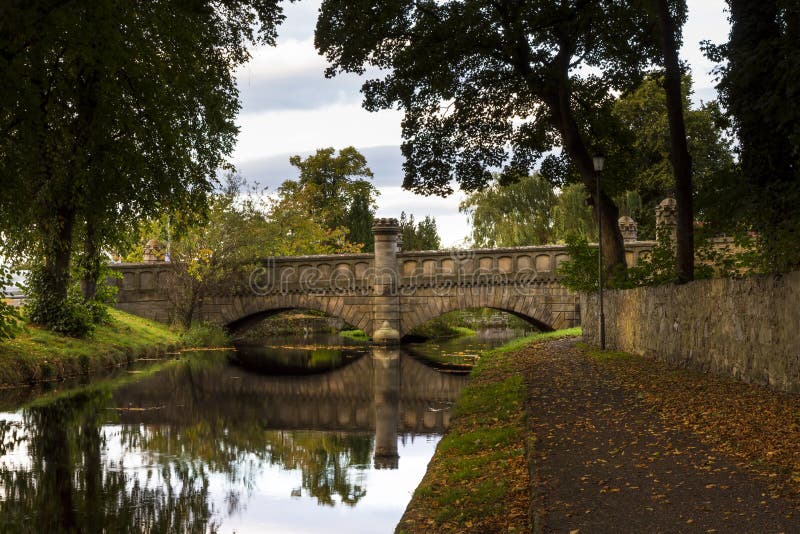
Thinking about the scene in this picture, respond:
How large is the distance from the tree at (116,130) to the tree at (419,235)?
95.8 feet

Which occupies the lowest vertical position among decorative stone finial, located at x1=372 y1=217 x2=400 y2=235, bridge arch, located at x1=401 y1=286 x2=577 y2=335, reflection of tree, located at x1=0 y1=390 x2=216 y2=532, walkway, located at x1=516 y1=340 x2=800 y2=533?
reflection of tree, located at x1=0 y1=390 x2=216 y2=532

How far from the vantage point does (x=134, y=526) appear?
615 cm

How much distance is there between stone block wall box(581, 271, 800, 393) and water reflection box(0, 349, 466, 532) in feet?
13.2

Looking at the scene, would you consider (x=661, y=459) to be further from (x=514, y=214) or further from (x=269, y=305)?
(x=514, y=214)

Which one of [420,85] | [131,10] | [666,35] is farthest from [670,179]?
[131,10]

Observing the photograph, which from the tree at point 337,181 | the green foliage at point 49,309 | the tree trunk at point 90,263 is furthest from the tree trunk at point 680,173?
the tree at point 337,181

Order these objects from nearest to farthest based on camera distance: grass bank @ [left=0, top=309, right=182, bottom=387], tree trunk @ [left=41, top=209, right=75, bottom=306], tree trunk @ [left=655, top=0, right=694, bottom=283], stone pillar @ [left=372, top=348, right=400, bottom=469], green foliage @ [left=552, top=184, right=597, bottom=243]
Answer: stone pillar @ [left=372, top=348, right=400, bottom=469] → tree trunk @ [left=655, top=0, right=694, bottom=283] → grass bank @ [left=0, top=309, right=182, bottom=387] → tree trunk @ [left=41, top=209, right=75, bottom=306] → green foliage @ [left=552, top=184, right=597, bottom=243]

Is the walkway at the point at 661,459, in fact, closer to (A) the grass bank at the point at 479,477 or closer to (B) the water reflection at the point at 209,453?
(A) the grass bank at the point at 479,477

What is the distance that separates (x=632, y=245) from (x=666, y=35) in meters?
14.1

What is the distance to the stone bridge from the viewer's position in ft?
93.8

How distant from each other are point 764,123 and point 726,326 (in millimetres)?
2903

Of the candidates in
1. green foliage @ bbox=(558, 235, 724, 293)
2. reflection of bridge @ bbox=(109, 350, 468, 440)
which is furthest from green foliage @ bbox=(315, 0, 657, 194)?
reflection of bridge @ bbox=(109, 350, 468, 440)

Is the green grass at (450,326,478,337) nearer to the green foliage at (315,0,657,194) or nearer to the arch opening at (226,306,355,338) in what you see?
the arch opening at (226,306,355,338)

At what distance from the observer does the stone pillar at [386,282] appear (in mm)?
29422
